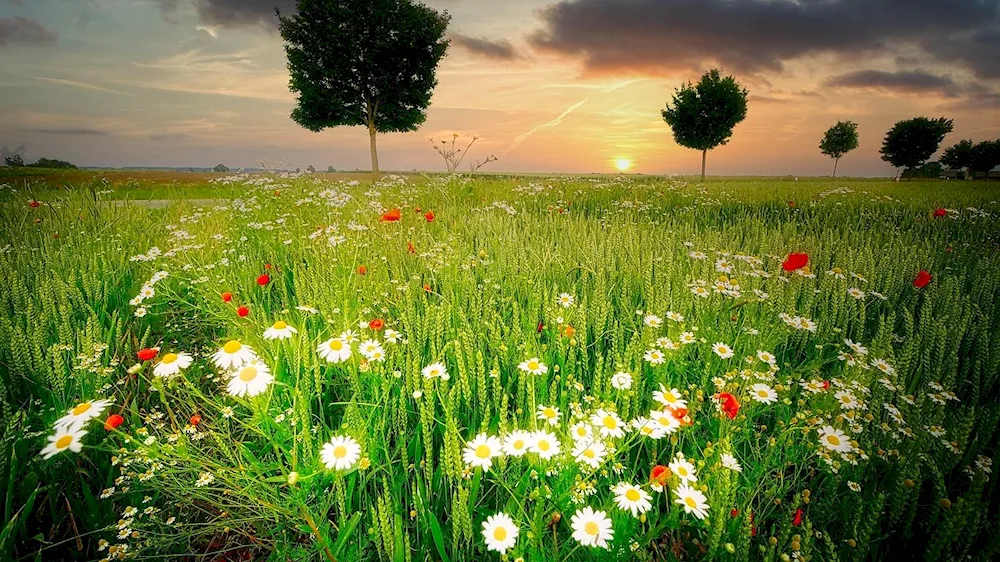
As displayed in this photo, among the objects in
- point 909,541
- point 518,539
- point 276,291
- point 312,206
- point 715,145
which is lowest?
point 909,541

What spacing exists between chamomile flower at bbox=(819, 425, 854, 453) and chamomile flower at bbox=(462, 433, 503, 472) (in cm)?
109

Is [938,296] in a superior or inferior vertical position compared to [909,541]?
superior

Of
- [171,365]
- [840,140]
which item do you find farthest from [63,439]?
[840,140]

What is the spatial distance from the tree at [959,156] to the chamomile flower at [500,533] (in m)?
101

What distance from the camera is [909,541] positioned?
4.58 ft

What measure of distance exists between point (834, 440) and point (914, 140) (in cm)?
8926

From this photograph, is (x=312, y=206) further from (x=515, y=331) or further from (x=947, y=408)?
(x=947, y=408)

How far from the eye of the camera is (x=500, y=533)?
109cm

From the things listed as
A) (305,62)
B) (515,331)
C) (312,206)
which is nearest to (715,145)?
(305,62)

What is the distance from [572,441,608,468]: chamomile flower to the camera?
4.06 feet

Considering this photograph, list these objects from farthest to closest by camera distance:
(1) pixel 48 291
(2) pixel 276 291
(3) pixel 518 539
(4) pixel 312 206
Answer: (4) pixel 312 206, (2) pixel 276 291, (1) pixel 48 291, (3) pixel 518 539

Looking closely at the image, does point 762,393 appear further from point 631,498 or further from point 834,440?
point 631,498

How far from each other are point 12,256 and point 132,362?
221 centimetres

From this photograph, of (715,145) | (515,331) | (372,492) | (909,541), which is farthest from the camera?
(715,145)
